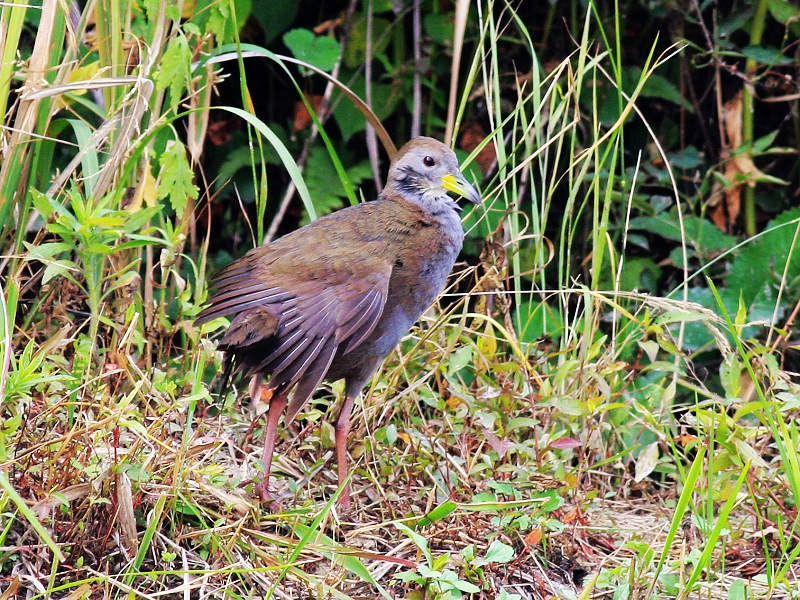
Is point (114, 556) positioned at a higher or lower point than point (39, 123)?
lower

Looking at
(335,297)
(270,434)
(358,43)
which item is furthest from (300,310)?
(358,43)

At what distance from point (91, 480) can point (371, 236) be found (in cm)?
100

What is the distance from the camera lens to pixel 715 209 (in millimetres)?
4695

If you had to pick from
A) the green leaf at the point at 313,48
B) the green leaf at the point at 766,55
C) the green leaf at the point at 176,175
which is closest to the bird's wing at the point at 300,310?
the green leaf at the point at 176,175

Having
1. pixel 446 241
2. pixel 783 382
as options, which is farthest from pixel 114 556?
pixel 783 382

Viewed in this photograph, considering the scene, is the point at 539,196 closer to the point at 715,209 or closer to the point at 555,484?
the point at 715,209

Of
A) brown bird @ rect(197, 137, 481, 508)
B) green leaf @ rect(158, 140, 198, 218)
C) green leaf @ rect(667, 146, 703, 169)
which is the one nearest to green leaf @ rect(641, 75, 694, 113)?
green leaf @ rect(667, 146, 703, 169)

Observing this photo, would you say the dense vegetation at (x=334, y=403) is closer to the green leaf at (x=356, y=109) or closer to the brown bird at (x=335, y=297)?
the green leaf at (x=356, y=109)

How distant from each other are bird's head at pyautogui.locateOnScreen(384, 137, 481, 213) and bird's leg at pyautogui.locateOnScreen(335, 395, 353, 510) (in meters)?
0.66

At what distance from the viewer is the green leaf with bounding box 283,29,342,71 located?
405cm

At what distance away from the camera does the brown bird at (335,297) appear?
2641mm

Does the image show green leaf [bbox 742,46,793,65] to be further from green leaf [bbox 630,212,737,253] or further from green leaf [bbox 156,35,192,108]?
green leaf [bbox 156,35,192,108]

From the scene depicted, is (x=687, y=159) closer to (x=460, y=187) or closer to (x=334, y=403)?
(x=460, y=187)

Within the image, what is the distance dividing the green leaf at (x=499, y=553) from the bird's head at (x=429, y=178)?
3.53 feet
